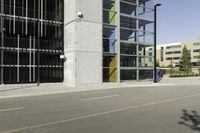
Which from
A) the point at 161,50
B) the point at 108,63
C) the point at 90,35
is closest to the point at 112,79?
the point at 108,63

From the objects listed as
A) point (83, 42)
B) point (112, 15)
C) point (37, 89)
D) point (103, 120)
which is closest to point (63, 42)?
point (83, 42)

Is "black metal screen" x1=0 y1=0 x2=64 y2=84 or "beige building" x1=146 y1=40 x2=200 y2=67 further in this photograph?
"beige building" x1=146 y1=40 x2=200 y2=67

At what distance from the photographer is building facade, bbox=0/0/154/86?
28750 millimetres

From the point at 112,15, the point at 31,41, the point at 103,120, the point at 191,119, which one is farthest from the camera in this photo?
the point at 112,15

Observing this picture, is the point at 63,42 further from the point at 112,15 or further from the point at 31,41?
the point at 112,15

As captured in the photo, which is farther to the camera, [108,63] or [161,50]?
[161,50]

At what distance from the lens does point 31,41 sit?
29.8 m

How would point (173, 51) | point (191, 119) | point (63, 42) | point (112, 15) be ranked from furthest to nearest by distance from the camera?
point (173, 51) < point (112, 15) < point (63, 42) < point (191, 119)

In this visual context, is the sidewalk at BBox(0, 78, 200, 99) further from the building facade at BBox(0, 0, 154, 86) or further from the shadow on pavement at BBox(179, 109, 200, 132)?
the shadow on pavement at BBox(179, 109, 200, 132)

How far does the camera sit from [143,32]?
36875 mm

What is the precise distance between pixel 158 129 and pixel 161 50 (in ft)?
477

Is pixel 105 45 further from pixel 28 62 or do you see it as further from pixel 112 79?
pixel 28 62

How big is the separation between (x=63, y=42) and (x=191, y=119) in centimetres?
2337

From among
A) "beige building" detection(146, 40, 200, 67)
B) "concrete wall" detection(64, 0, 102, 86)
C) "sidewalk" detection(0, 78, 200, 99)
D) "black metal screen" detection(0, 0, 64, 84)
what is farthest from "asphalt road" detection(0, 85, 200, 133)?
"beige building" detection(146, 40, 200, 67)
